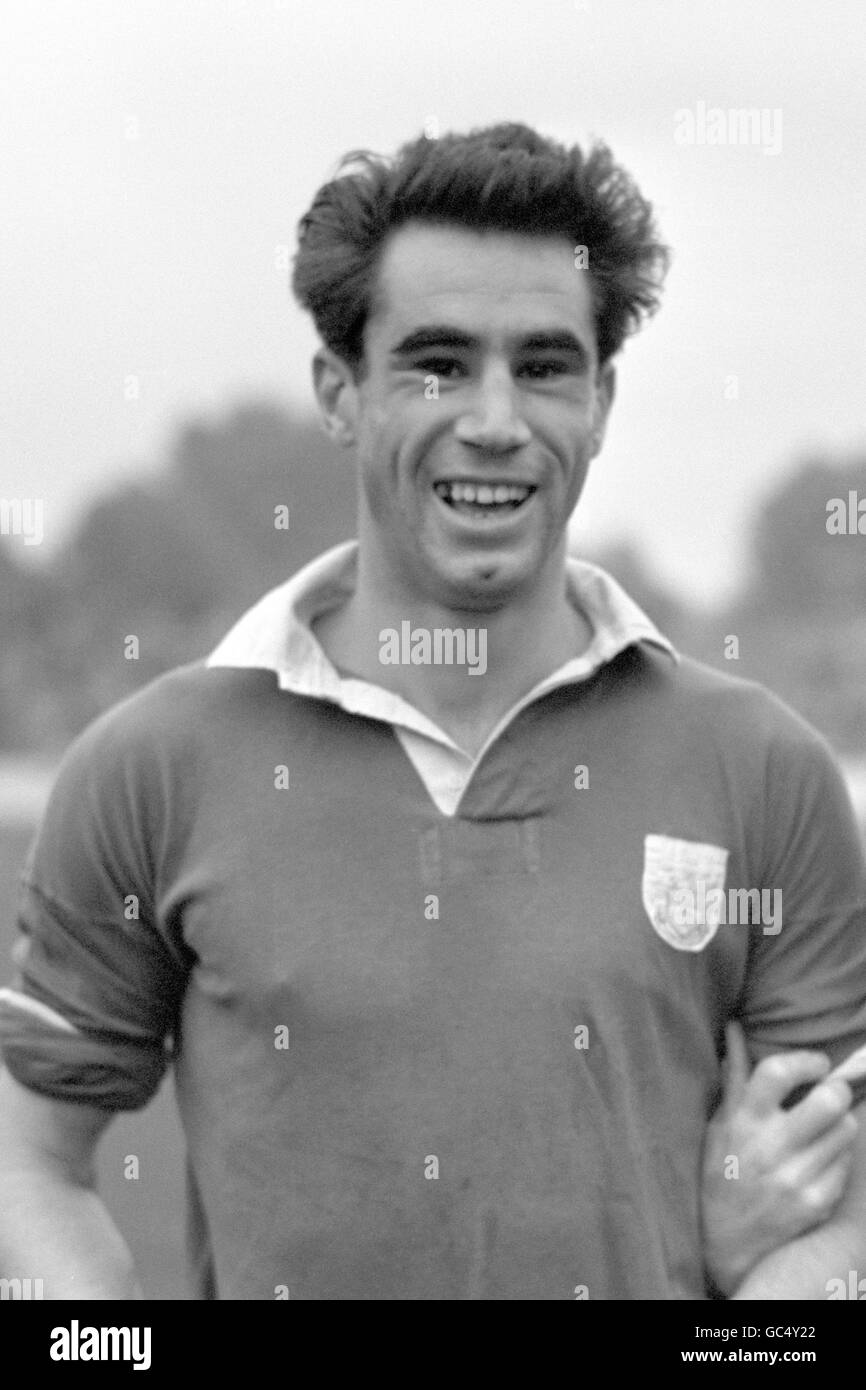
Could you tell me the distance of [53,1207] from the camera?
262 cm

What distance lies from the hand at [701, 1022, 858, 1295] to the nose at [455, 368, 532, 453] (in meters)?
0.82

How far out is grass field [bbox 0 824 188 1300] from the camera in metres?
5.53

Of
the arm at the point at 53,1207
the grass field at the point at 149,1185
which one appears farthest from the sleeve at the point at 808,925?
the grass field at the point at 149,1185

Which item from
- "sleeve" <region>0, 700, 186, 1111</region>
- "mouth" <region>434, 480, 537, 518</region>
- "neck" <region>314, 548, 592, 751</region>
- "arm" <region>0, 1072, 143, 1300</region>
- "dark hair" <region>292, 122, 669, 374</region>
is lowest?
"arm" <region>0, 1072, 143, 1300</region>

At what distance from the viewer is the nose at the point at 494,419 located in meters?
2.57

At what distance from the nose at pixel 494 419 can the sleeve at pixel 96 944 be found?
1.86ft

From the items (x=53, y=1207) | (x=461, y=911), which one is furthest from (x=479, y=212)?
(x=53, y=1207)

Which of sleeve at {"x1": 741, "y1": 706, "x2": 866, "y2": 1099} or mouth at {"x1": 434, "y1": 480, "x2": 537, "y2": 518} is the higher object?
mouth at {"x1": 434, "y1": 480, "x2": 537, "y2": 518}

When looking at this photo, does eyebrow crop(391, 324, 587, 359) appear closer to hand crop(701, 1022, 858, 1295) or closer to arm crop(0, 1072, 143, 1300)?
hand crop(701, 1022, 858, 1295)

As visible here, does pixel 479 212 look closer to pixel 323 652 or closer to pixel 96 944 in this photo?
pixel 323 652

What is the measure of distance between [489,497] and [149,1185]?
4.10 meters

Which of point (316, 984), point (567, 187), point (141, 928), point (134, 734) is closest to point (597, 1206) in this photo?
point (316, 984)

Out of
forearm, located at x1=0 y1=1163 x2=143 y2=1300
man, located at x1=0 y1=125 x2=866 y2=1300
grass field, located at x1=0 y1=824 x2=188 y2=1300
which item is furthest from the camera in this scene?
grass field, located at x1=0 y1=824 x2=188 y2=1300

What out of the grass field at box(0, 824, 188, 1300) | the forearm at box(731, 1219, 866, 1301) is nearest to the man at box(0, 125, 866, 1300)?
the forearm at box(731, 1219, 866, 1301)
